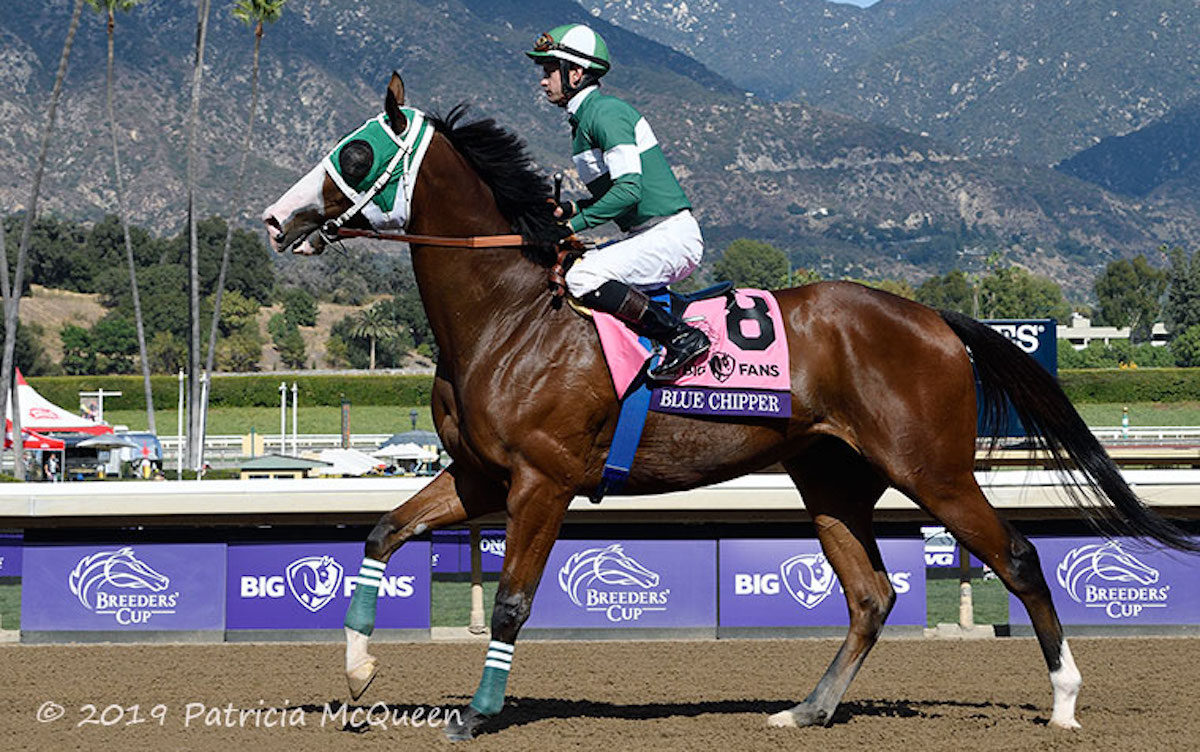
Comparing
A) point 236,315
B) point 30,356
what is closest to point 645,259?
point 30,356

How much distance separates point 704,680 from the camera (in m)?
8.45

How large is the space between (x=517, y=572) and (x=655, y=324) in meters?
1.21

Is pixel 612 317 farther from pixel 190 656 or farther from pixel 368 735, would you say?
pixel 190 656

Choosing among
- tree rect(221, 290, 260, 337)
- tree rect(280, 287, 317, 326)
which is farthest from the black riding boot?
tree rect(280, 287, 317, 326)

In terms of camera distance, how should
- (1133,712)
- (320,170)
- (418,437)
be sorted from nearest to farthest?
(320,170), (1133,712), (418,437)

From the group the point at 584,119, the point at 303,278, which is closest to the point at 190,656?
the point at 584,119

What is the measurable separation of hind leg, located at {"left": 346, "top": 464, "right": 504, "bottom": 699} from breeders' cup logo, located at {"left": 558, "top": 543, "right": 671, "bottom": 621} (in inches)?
166

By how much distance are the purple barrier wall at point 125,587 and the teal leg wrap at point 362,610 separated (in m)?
4.56

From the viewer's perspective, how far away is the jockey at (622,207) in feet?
20.4

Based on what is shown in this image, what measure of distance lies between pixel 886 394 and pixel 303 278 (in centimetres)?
15276

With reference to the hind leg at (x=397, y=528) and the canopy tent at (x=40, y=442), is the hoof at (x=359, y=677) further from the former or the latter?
→ the canopy tent at (x=40, y=442)

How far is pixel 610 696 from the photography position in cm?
774

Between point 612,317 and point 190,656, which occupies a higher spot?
point 612,317

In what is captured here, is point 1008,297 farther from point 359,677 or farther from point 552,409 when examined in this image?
point 359,677
